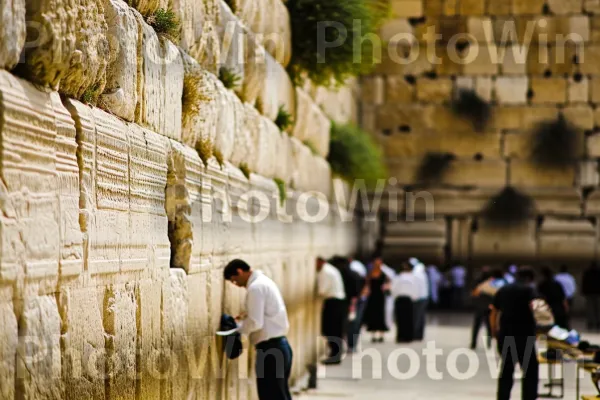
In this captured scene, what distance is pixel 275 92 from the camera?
9344mm

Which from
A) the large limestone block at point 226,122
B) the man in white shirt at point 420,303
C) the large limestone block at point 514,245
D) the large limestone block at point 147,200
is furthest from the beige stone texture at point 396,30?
the large limestone block at point 147,200

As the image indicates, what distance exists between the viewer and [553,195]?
20.7m

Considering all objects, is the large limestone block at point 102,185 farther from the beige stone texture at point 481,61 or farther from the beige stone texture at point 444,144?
the beige stone texture at point 481,61

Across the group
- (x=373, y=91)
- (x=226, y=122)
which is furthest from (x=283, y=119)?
(x=373, y=91)

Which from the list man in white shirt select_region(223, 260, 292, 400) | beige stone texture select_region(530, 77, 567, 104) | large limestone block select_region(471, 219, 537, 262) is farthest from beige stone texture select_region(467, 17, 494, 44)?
man in white shirt select_region(223, 260, 292, 400)

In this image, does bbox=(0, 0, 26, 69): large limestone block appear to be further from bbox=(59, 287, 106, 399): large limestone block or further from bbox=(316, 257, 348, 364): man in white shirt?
bbox=(316, 257, 348, 364): man in white shirt

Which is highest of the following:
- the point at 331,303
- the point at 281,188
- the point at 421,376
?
the point at 281,188

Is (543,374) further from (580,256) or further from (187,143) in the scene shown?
(580,256)

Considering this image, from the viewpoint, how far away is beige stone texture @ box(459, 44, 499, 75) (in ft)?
68.2

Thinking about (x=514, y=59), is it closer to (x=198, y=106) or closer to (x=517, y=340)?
(x=517, y=340)

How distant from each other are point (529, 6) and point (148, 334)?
55.6 feet

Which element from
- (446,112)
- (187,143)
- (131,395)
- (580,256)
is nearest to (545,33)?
(446,112)

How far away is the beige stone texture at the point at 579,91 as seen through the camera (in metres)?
20.6

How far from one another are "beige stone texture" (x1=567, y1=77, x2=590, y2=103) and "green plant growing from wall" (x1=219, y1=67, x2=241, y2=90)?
1439 cm
